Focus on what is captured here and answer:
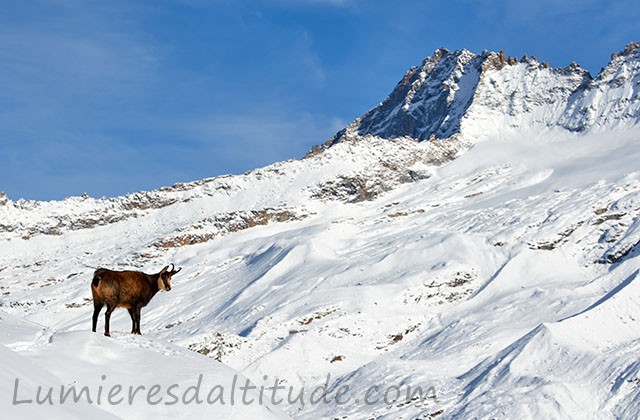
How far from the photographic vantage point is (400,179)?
130500 mm

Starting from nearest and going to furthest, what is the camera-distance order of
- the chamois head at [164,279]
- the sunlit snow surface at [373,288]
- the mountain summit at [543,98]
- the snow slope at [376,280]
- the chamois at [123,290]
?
the chamois at [123,290], the sunlit snow surface at [373,288], the chamois head at [164,279], the snow slope at [376,280], the mountain summit at [543,98]

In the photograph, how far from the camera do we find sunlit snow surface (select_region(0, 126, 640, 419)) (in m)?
16.8

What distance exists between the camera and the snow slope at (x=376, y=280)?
133 ft

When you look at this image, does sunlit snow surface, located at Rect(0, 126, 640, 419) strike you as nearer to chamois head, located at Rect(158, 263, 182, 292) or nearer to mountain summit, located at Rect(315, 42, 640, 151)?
chamois head, located at Rect(158, 263, 182, 292)

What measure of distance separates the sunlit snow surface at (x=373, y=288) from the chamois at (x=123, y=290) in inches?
28.3

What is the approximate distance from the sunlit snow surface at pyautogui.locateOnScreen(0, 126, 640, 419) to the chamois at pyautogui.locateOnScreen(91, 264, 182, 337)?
72 cm

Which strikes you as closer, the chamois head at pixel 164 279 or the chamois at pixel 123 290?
the chamois at pixel 123 290

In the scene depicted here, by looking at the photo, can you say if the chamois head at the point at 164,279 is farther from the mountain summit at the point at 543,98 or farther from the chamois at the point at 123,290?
the mountain summit at the point at 543,98

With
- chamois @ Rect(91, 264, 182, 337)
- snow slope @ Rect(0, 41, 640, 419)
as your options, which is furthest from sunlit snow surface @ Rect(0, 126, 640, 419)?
chamois @ Rect(91, 264, 182, 337)

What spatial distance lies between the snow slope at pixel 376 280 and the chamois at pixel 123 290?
1492 mm

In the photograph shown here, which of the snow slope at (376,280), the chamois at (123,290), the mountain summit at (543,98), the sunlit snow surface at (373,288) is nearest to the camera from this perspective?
the chamois at (123,290)

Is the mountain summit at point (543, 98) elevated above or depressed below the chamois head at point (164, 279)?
above

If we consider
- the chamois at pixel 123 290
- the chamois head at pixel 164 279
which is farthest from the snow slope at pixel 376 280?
the chamois head at pixel 164 279

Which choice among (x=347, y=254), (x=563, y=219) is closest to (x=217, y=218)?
(x=347, y=254)
